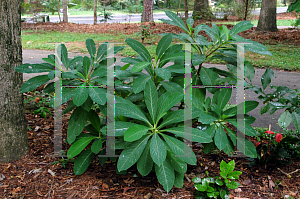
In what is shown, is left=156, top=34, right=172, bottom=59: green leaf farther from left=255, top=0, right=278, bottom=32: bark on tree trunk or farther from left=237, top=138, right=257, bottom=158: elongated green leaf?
left=255, top=0, right=278, bottom=32: bark on tree trunk

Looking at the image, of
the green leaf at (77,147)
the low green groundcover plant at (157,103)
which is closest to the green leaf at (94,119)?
the low green groundcover plant at (157,103)

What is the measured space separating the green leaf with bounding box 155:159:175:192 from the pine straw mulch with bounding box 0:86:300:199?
0.28m

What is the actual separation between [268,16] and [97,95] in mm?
9976

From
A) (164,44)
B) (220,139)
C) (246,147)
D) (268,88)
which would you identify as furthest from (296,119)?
(268,88)

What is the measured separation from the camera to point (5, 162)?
2.19 m

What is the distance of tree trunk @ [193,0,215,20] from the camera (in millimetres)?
12930

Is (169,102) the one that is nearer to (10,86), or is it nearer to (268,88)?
(10,86)

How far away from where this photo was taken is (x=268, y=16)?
382 inches

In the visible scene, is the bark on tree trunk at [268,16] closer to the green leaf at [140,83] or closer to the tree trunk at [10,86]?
the green leaf at [140,83]

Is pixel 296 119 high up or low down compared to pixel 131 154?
up

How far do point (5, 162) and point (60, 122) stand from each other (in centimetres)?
83

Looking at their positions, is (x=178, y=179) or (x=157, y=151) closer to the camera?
(x=157, y=151)

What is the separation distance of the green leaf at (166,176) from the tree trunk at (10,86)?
4.43 ft

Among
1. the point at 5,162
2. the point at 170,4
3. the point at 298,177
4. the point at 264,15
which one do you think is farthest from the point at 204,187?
the point at 170,4
